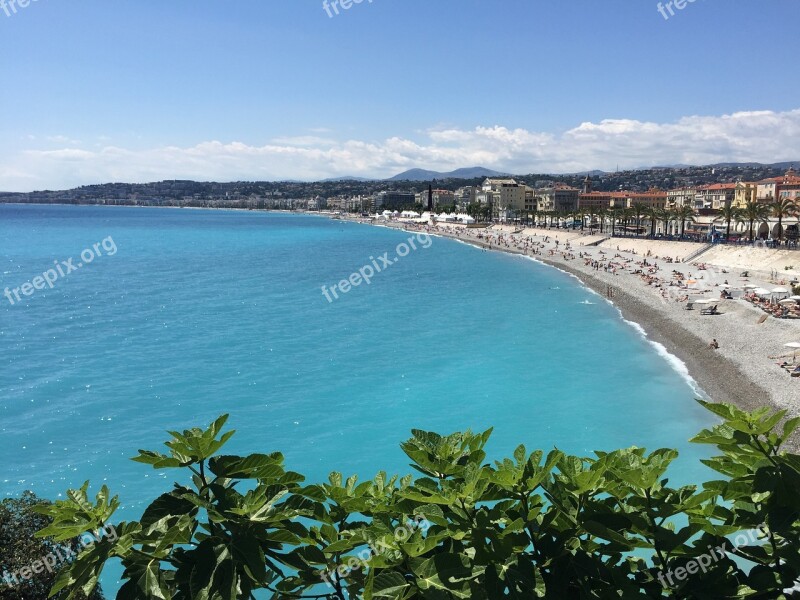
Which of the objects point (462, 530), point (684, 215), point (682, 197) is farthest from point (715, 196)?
point (462, 530)

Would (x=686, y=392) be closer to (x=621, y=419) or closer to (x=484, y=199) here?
(x=621, y=419)

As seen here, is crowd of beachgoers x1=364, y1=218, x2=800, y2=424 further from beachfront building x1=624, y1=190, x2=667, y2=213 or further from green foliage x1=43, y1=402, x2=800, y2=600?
beachfront building x1=624, y1=190, x2=667, y2=213

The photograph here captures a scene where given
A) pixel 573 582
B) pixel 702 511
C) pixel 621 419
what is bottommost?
pixel 621 419

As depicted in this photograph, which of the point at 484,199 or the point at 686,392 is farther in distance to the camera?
the point at 484,199

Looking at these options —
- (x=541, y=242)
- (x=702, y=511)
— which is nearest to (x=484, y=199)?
(x=541, y=242)

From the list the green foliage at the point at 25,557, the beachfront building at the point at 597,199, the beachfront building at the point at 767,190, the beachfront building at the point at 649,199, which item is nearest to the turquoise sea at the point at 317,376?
the green foliage at the point at 25,557
